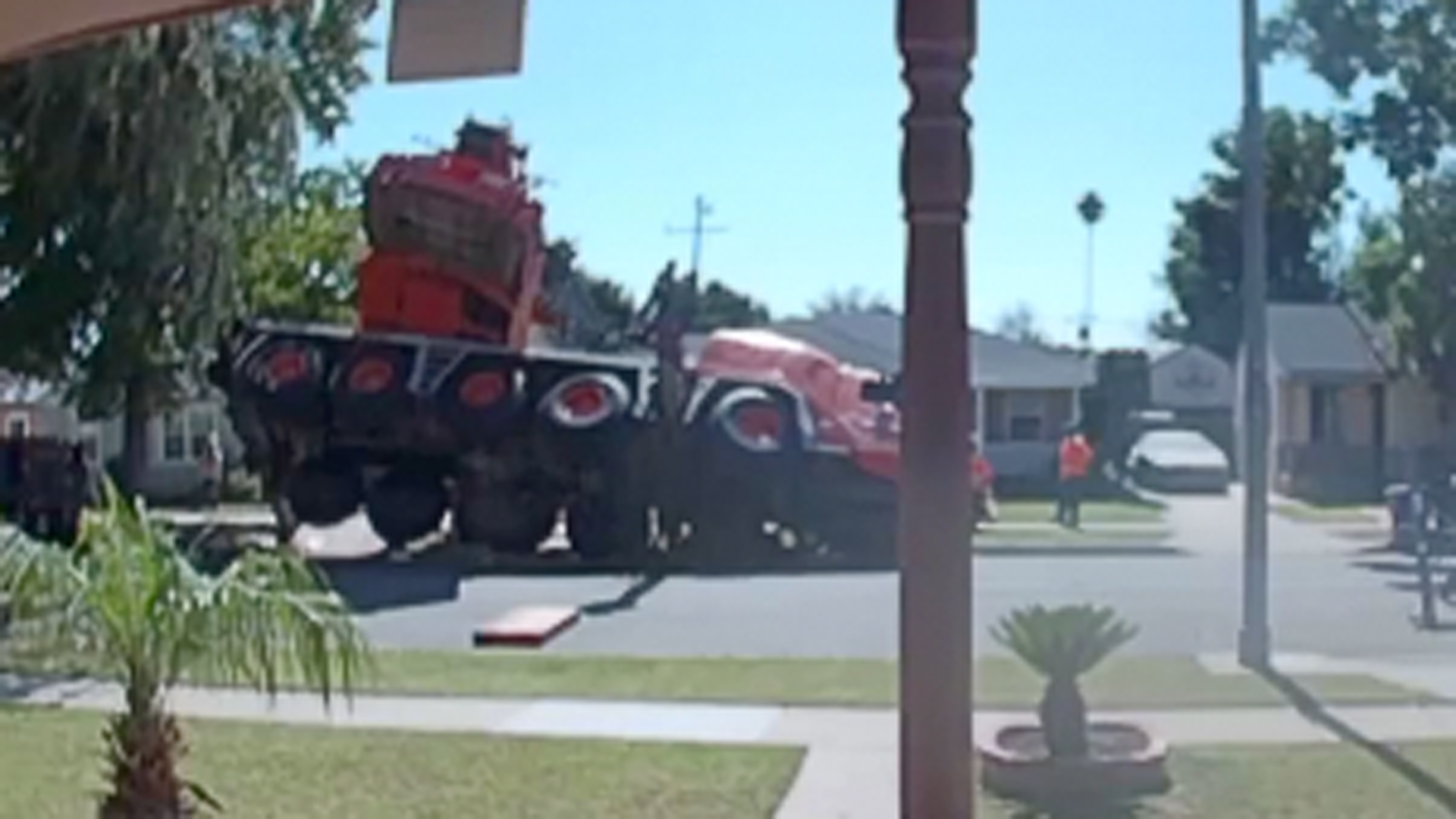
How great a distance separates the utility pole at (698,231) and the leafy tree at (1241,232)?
4935 millimetres

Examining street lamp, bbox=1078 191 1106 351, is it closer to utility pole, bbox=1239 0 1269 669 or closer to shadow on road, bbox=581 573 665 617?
utility pole, bbox=1239 0 1269 669

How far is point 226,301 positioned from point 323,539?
6.16 metres

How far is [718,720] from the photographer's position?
9523 mm

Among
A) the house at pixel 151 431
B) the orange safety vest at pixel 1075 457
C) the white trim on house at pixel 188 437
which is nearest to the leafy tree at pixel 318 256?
the house at pixel 151 431

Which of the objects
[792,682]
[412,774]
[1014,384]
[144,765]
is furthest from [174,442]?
[144,765]

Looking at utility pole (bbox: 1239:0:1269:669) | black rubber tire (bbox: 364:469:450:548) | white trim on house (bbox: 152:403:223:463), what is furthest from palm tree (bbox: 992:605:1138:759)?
white trim on house (bbox: 152:403:223:463)

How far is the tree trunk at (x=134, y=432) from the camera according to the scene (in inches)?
851

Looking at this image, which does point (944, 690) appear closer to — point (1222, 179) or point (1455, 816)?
point (1455, 816)

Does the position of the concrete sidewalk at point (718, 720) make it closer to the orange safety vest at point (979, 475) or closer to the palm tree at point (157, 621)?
the orange safety vest at point (979, 475)

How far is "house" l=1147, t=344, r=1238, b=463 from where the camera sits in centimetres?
3706

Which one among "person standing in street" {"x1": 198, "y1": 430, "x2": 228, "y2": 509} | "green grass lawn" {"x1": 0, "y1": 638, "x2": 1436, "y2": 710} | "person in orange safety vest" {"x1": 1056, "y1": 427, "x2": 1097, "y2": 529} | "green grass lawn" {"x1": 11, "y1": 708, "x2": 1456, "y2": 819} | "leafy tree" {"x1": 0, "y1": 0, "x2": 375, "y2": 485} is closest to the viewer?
"green grass lawn" {"x1": 11, "y1": 708, "x2": 1456, "y2": 819}

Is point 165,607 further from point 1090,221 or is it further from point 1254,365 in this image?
point 1254,365

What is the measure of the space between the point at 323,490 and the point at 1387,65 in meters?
11.1

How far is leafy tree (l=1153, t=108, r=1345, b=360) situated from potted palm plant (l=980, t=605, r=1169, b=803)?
7.58 m
